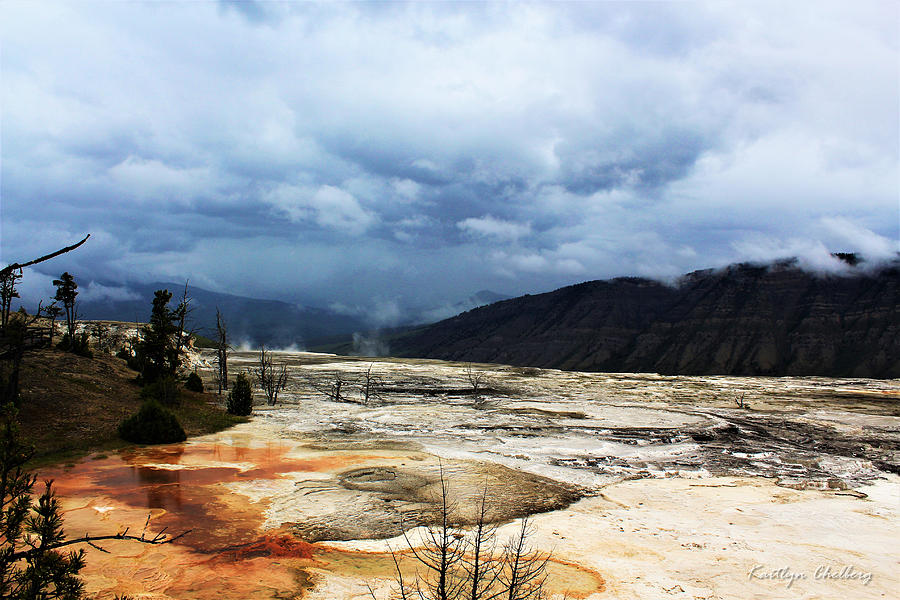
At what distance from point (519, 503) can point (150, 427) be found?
16.0 m

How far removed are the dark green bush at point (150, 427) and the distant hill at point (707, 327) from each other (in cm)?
11971

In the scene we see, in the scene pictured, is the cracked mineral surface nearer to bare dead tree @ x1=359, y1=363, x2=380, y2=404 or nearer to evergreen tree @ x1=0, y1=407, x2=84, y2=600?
evergreen tree @ x1=0, y1=407, x2=84, y2=600

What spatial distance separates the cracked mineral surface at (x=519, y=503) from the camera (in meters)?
10.1

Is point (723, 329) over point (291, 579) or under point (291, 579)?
over

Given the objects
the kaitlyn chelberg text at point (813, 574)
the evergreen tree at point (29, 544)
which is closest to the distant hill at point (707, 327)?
the kaitlyn chelberg text at point (813, 574)

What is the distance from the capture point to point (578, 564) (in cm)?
1088

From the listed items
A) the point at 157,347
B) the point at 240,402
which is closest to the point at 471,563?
the point at 240,402

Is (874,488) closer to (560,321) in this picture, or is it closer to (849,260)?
(560,321)

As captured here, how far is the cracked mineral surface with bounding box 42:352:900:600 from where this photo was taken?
10.1 meters

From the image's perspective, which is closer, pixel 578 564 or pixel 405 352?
pixel 578 564

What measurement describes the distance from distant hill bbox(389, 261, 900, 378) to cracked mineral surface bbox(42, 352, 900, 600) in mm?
99313

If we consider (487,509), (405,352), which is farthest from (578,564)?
(405,352)

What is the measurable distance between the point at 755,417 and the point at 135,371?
150ft

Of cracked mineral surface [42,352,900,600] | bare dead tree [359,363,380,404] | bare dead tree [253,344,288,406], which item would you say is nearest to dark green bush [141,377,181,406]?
cracked mineral surface [42,352,900,600]
